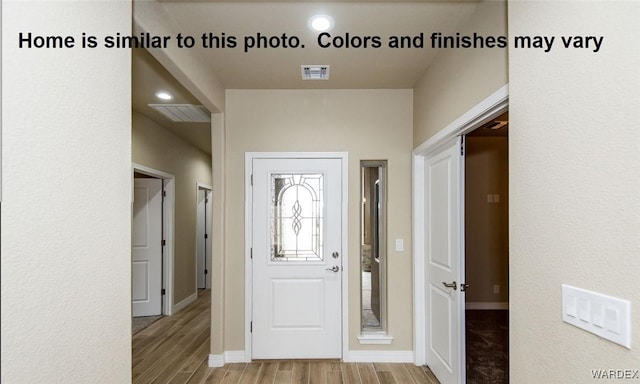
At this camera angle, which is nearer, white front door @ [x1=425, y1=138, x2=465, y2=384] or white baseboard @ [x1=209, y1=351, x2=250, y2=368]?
white front door @ [x1=425, y1=138, x2=465, y2=384]

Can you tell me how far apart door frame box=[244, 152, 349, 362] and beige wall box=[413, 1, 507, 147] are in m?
0.82

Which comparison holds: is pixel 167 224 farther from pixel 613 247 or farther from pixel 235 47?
pixel 613 247

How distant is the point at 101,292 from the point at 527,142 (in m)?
1.74

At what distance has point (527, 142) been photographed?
4.47 feet

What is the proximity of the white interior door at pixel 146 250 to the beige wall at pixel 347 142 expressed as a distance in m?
2.16

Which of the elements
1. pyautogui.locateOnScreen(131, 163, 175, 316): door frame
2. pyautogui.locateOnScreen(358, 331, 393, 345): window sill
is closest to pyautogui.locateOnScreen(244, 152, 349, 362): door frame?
pyautogui.locateOnScreen(358, 331, 393, 345): window sill

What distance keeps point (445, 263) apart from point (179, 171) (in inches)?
163

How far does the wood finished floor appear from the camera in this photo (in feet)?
9.64

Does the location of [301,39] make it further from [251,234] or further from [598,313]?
[598,313]

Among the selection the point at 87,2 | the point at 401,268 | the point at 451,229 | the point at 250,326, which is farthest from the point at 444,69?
the point at 250,326

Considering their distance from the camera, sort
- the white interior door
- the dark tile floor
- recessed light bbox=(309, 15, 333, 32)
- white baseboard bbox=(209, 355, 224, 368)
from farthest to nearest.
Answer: the white interior door
white baseboard bbox=(209, 355, 224, 368)
the dark tile floor
recessed light bbox=(309, 15, 333, 32)

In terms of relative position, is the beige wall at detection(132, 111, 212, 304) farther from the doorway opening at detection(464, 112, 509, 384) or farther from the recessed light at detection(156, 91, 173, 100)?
the doorway opening at detection(464, 112, 509, 384)

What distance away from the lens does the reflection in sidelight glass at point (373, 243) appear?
11.3ft

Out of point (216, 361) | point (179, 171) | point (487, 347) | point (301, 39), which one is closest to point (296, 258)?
point (216, 361)
